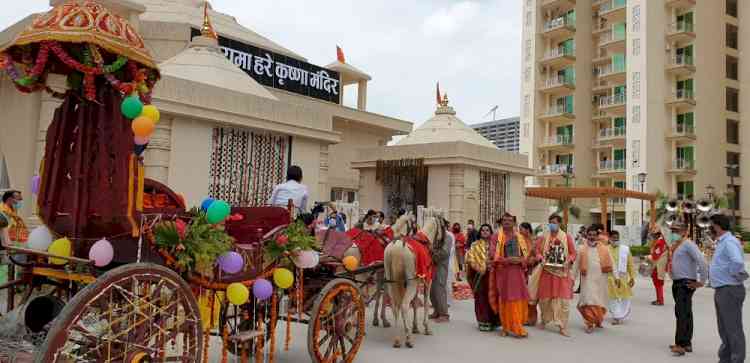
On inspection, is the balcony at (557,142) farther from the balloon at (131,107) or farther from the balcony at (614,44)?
the balloon at (131,107)

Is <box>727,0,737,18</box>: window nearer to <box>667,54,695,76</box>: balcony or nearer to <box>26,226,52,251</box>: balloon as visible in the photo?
<box>667,54,695,76</box>: balcony

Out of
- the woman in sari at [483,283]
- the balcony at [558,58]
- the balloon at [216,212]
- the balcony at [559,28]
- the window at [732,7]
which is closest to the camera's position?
the balloon at [216,212]

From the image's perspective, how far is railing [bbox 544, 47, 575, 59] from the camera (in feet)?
154

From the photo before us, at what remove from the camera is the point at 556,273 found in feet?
30.2

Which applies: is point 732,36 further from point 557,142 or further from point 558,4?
point 557,142

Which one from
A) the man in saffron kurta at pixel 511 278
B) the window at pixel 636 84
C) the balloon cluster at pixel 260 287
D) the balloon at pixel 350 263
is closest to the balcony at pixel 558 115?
the window at pixel 636 84

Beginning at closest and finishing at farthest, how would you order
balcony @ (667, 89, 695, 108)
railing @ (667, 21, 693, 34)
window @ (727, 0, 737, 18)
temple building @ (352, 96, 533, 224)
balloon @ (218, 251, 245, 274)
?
1. balloon @ (218, 251, 245, 274)
2. temple building @ (352, 96, 533, 224)
3. balcony @ (667, 89, 695, 108)
4. railing @ (667, 21, 693, 34)
5. window @ (727, 0, 737, 18)

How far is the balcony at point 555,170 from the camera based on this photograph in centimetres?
4609

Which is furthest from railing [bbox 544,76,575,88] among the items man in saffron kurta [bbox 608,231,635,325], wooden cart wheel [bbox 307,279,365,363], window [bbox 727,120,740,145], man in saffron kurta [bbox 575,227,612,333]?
wooden cart wheel [bbox 307,279,365,363]

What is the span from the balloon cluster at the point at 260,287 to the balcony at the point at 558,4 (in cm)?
4720

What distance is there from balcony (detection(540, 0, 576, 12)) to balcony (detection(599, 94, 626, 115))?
8580mm

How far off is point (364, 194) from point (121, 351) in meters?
17.7

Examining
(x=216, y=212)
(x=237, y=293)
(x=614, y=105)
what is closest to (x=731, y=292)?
(x=237, y=293)

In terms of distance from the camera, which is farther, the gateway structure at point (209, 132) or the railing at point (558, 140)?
the railing at point (558, 140)
